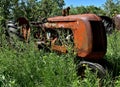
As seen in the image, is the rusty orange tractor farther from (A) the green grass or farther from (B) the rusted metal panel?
(A) the green grass

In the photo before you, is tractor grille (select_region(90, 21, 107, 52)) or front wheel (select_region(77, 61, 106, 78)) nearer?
front wheel (select_region(77, 61, 106, 78))

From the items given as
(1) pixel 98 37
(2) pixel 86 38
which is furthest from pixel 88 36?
(1) pixel 98 37

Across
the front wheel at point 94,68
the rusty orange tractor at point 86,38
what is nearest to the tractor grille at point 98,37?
the rusty orange tractor at point 86,38

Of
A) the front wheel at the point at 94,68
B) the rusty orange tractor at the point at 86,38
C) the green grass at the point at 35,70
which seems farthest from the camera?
the rusty orange tractor at the point at 86,38

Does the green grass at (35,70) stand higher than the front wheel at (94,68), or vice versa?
the green grass at (35,70)

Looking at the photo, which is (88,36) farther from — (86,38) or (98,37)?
(98,37)

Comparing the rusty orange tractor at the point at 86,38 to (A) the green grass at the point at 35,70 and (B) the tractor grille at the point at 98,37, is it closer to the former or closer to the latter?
(B) the tractor grille at the point at 98,37

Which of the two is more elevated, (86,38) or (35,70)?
(86,38)

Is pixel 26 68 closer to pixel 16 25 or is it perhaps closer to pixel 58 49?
pixel 58 49

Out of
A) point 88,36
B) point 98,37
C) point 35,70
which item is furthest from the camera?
point 98,37

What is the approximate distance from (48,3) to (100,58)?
2323cm

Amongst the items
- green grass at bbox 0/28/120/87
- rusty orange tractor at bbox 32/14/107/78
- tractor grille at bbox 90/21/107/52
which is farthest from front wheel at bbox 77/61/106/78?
tractor grille at bbox 90/21/107/52

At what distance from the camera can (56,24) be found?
26.0ft

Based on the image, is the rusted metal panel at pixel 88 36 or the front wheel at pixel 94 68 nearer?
the front wheel at pixel 94 68
